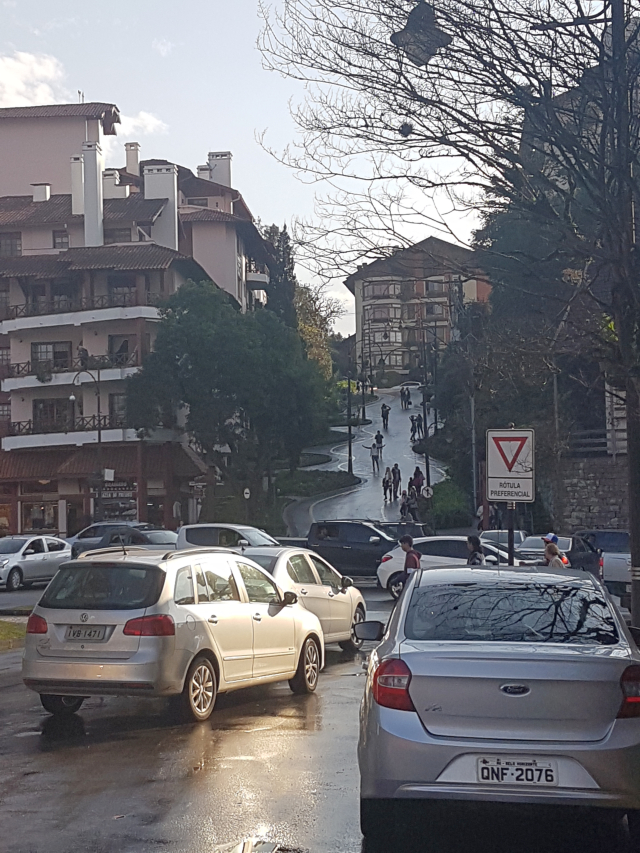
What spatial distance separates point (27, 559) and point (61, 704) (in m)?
24.2

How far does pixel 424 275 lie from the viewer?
450 inches

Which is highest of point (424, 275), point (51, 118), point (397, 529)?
point (51, 118)

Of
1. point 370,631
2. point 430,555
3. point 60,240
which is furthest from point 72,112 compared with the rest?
point 370,631

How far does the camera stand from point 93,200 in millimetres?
63156

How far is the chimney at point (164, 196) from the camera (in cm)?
6669

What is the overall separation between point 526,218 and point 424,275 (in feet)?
3.73

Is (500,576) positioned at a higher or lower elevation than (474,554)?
higher

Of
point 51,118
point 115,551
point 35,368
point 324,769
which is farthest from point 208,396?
point 324,769

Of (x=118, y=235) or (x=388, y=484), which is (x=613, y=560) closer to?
(x=388, y=484)

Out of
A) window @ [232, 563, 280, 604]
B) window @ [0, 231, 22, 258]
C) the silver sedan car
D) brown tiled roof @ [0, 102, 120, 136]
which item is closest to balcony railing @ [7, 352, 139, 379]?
window @ [0, 231, 22, 258]

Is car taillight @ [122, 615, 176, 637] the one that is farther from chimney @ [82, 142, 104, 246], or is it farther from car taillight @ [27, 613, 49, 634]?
chimney @ [82, 142, 104, 246]

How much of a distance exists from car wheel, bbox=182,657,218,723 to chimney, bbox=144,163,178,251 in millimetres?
57849

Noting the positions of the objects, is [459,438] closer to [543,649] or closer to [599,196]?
[599,196]

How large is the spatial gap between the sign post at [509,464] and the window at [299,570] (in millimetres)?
3099
